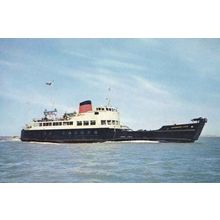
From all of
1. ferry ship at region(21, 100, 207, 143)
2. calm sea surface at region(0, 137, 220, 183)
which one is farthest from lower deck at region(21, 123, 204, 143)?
calm sea surface at region(0, 137, 220, 183)

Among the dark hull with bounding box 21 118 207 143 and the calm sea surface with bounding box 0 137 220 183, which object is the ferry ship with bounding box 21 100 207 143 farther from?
the calm sea surface with bounding box 0 137 220 183

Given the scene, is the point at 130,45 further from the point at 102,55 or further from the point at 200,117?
the point at 200,117

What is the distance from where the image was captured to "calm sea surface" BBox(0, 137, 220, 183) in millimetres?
4102

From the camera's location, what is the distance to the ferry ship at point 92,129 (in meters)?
4.58

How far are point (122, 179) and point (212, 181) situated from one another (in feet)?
3.20

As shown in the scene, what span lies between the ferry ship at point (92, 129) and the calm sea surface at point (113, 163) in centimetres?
18

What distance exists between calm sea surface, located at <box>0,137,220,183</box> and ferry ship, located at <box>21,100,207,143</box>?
0.60 ft

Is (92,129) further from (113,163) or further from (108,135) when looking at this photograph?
(113,163)

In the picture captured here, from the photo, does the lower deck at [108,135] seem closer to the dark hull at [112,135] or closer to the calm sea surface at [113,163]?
the dark hull at [112,135]

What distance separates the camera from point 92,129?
500 centimetres

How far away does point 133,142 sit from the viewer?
16.4ft

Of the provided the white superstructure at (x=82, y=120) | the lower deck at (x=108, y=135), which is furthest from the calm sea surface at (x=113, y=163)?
the white superstructure at (x=82, y=120)
